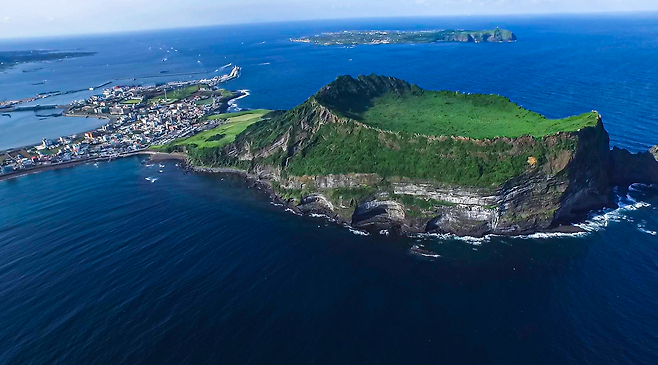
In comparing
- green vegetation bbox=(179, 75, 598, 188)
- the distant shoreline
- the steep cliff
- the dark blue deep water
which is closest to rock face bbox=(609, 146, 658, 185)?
the dark blue deep water

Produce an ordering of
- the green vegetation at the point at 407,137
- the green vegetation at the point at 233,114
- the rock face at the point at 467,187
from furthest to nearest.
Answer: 1. the green vegetation at the point at 233,114
2. the green vegetation at the point at 407,137
3. the rock face at the point at 467,187

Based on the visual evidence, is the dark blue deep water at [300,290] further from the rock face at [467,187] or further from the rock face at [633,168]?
the rock face at [467,187]

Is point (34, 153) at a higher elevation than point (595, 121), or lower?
lower

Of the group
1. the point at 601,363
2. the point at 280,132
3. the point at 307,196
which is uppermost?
the point at 280,132

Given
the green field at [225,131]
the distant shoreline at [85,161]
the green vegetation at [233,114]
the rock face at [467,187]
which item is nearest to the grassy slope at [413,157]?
the rock face at [467,187]

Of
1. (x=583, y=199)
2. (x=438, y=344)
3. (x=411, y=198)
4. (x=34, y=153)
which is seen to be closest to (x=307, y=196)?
(x=411, y=198)

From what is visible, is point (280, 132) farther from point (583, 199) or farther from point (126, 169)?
point (583, 199)

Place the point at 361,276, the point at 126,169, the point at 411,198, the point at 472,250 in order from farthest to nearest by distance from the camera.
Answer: the point at 126,169 < the point at 411,198 < the point at 472,250 < the point at 361,276
